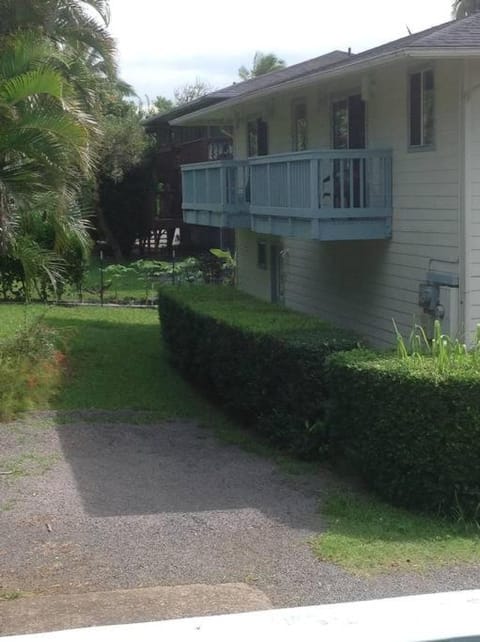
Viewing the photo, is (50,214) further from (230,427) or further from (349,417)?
(349,417)

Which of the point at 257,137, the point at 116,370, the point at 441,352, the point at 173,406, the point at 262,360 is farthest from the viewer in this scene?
the point at 257,137

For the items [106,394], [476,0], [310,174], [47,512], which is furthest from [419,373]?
[476,0]

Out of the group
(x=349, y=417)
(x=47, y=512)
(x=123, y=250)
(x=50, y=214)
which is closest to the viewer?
(x=47, y=512)

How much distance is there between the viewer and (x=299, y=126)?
17531 millimetres

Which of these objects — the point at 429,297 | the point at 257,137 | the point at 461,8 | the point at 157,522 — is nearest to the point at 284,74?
the point at 257,137

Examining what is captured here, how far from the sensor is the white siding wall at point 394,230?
471 inches

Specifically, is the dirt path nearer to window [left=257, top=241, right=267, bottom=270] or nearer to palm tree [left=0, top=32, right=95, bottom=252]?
palm tree [left=0, top=32, right=95, bottom=252]

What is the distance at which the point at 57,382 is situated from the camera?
13898 mm

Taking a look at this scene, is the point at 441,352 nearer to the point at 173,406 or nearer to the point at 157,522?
the point at 157,522

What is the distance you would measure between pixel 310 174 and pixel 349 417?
5.19 meters

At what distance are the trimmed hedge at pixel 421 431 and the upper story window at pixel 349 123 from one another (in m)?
6.88

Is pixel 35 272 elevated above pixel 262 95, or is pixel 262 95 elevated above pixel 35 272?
pixel 262 95

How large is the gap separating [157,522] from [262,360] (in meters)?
4.10

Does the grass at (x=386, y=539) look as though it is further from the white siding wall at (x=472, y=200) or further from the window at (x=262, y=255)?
the window at (x=262, y=255)
